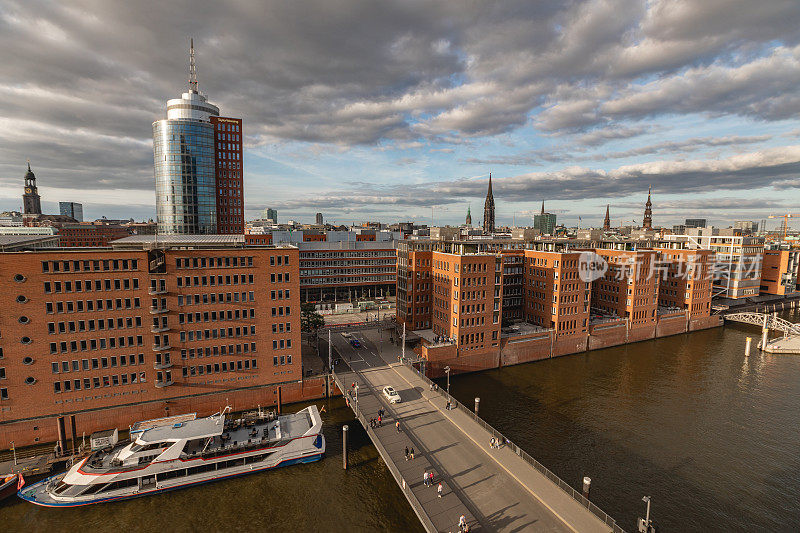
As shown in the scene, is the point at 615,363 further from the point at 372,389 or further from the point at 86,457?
the point at 86,457

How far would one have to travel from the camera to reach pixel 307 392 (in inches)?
2749

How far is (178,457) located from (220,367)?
56.2 feet

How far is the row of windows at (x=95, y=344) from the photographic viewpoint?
54.8 meters

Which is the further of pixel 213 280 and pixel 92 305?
pixel 213 280

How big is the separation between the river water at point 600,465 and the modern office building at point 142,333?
1404cm

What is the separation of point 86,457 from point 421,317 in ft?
222

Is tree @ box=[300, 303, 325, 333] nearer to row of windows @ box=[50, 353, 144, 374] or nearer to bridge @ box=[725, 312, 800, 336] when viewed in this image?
row of windows @ box=[50, 353, 144, 374]

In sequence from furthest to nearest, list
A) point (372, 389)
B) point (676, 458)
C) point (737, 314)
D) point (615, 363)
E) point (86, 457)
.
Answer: point (737, 314), point (615, 363), point (372, 389), point (676, 458), point (86, 457)

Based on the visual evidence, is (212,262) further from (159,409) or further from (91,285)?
(159,409)

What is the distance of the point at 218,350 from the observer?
6312cm

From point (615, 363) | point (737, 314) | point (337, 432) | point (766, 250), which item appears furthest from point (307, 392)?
point (766, 250)

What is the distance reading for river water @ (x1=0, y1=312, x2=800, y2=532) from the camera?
142 ft

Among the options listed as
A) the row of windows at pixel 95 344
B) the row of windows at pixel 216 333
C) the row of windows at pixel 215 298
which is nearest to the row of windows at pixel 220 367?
the row of windows at pixel 216 333

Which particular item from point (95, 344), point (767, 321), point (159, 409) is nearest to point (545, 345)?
point (767, 321)
